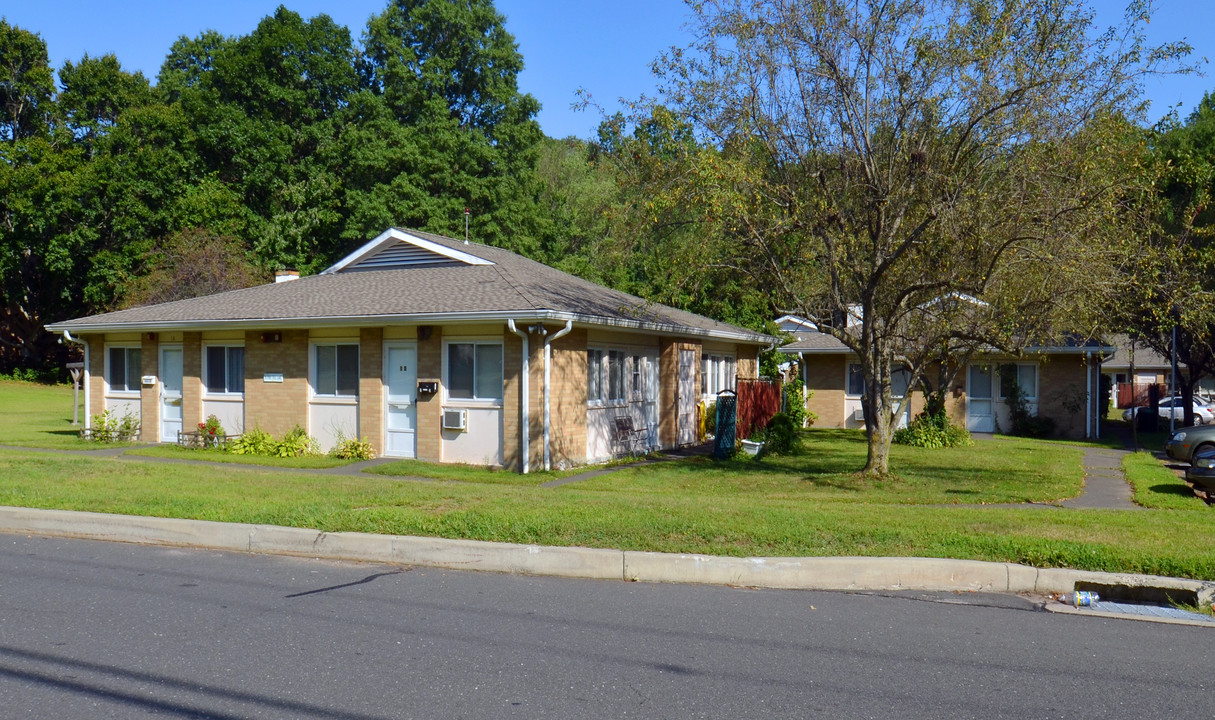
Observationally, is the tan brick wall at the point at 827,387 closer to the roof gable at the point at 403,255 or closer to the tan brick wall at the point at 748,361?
the tan brick wall at the point at 748,361

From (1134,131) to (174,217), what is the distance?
37255 millimetres

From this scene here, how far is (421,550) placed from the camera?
904cm

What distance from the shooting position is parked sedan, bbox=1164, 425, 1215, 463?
2002 centimetres

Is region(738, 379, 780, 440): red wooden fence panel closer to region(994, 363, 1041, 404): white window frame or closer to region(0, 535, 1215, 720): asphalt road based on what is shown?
region(994, 363, 1041, 404): white window frame

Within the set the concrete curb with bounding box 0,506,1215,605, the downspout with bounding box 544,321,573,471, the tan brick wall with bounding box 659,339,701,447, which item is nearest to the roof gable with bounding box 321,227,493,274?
the tan brick wall with bounding box 659,339,701,447

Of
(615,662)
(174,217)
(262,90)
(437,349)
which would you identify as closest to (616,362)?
(437,349)

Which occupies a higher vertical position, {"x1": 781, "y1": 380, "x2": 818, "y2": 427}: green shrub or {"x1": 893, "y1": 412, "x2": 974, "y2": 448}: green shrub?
{"x1": 781, "y1": 380, "x2": 818, "y2": 427}: green shrub

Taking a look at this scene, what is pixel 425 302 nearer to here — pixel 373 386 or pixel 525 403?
pixel 373 386

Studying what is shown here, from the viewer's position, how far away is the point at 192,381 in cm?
2016

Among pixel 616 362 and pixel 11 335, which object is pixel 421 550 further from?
pixel 11 335

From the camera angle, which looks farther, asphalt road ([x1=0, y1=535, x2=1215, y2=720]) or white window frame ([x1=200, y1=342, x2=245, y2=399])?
white window frame ([x1=200, y1=342, x2=245, y2=399])

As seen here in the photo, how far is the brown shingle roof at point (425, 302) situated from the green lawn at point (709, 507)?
9.16 feet

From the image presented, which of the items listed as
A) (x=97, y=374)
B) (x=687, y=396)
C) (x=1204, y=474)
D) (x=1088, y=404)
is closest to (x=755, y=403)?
(x=687, y=396)

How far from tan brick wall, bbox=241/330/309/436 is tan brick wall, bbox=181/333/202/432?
1.42 metres
